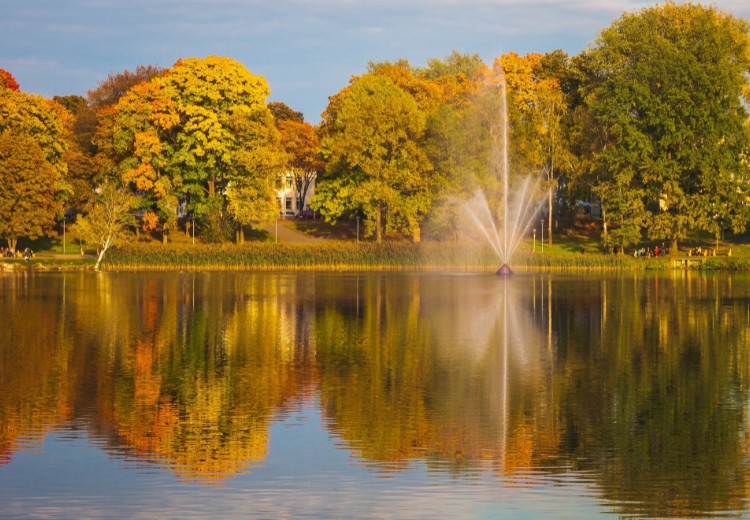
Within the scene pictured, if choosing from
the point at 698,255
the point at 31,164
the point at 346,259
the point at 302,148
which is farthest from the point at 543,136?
the point at 302,148

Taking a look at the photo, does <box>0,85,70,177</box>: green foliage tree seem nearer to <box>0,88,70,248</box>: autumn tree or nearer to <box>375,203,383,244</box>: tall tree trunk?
<box>0,88,70,248</box>: autumn tree

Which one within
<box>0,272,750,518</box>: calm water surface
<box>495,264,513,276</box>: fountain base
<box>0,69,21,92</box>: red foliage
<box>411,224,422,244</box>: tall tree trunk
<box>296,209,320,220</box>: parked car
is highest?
<box>0,69,21,92</box>: red foliage

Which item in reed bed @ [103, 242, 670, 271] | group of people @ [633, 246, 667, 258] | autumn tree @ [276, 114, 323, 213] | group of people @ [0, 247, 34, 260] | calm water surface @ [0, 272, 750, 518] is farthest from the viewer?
autumn tree @ [276, 114, 323, 213]

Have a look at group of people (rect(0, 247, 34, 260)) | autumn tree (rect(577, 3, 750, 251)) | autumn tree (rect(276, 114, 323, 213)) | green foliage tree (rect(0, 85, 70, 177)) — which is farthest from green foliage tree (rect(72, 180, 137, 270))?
autumn tree (rect(276, 114, 323, 213))

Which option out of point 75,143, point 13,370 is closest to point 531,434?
point 13,370

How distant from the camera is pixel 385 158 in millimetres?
104125

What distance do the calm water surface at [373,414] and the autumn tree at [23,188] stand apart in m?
48.9

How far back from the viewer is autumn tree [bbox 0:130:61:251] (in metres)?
91.1

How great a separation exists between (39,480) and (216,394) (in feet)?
26.3

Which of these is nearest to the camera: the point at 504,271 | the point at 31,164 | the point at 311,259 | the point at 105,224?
the point at 504,271

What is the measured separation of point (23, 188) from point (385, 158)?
30.9 m

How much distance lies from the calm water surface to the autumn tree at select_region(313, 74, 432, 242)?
56.9 m

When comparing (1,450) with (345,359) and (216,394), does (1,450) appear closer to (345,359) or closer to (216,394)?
(216,394)

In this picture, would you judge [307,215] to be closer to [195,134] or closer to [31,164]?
[195,134]
